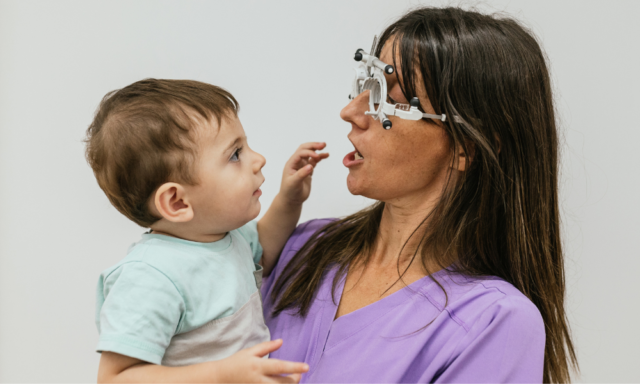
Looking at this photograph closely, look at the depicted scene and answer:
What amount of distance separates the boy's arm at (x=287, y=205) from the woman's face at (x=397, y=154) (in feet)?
0.71

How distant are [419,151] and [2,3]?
1592 millimetres

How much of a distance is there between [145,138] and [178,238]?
25 cm

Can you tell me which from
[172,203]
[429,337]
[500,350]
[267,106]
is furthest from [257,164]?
[267,106]

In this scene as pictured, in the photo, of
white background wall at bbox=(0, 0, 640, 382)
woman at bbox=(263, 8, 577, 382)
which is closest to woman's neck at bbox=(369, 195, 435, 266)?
woman at bbox=(263, 8, 577, 382)

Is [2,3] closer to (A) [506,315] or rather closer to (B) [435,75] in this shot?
(B) [435,75]

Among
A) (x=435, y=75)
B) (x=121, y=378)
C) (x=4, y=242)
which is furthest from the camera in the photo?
(x=4, y=242)

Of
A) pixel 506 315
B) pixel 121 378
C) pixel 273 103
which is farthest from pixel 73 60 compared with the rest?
pixel 506 315

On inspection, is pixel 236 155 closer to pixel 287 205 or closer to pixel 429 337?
pixel 287 205

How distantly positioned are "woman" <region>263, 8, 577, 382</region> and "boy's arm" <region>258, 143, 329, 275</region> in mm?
174

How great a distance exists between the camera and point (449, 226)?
1416 mm

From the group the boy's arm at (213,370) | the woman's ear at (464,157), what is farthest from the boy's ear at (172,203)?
the woman's ear at (464,157)

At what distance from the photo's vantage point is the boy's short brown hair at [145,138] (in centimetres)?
121

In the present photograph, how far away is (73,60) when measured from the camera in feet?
6.76

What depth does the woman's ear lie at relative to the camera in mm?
1383
